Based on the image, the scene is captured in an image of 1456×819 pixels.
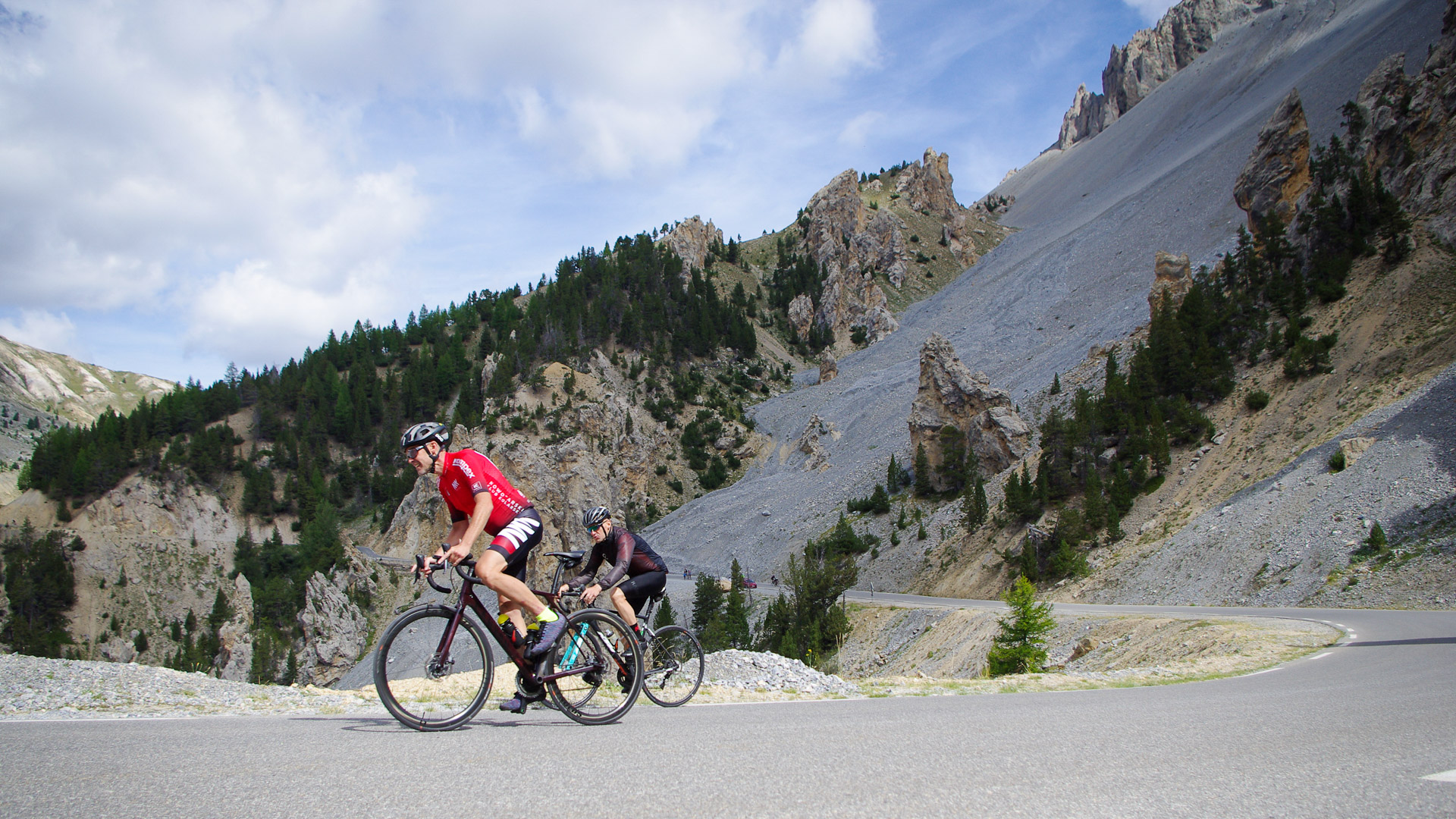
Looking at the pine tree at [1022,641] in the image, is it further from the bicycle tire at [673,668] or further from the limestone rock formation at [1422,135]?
the limestone rock formation at [1422,135]

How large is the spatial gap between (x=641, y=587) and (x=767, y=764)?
4.58 m

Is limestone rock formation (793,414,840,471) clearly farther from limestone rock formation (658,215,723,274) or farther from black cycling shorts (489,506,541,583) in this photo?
black cycling shorts (489,506,541,583)

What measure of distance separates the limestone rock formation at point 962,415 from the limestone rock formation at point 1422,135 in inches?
1146

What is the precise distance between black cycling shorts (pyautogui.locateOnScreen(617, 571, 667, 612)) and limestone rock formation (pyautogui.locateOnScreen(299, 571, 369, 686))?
6280 cm

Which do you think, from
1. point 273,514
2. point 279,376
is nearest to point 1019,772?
point 273,514

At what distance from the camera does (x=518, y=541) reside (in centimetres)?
636

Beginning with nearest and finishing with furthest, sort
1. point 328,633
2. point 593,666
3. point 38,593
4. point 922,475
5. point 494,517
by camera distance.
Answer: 1. point 494,517
2. point 593,666
3. point 328,633
4. point 922,475
5. point 38,593

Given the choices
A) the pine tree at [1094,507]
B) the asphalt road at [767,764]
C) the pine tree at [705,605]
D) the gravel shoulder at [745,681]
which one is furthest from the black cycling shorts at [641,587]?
the pine tree at [1094,507]

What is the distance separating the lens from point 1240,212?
95625mm

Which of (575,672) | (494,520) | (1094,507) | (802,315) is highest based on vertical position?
(802,315)

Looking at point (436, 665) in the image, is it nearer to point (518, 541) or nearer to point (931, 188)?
point (518, 541)

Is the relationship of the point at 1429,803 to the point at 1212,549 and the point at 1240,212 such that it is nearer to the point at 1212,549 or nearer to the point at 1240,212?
the point at 1212,549

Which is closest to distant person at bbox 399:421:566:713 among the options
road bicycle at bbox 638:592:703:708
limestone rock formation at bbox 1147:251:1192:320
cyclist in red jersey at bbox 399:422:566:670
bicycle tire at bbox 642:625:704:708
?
cyclist in red jersey at bbox 399:422:566:670

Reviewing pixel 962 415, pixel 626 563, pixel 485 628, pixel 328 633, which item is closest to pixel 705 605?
pixel 962 415
